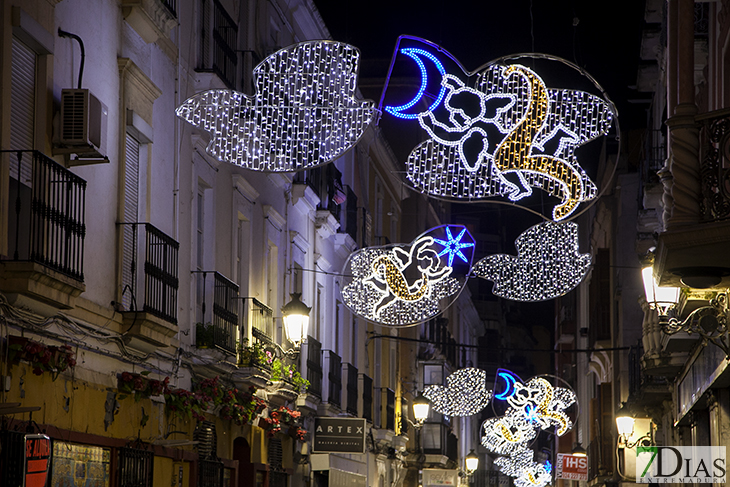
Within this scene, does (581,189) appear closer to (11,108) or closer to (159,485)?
(11,108)

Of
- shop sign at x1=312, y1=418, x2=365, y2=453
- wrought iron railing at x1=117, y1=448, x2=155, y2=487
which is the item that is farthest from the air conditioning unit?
shop sign at x1=312, y1=418, x2=365, y2=453

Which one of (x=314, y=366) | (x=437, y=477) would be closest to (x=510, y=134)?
(x=314, y=366)

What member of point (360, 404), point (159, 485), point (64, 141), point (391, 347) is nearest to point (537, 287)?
point (159, 485)

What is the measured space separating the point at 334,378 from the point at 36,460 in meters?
14.6

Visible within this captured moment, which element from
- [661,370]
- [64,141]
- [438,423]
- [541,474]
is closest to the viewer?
[64,141]

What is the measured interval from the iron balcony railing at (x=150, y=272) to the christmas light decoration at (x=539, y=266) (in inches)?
171

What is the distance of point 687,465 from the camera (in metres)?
15.7

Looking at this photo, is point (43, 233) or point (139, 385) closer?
point (43, 233)

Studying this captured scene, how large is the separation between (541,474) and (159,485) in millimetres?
40935

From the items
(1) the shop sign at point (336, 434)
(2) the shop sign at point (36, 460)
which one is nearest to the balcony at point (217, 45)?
(2) the shop sign at point (36, 460)

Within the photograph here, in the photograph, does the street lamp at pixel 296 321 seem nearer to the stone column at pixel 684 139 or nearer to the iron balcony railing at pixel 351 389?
the stone column at pixel 684 139

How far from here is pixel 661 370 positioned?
18.5 m

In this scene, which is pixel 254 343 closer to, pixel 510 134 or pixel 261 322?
pixel 261 322

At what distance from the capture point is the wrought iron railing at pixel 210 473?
14484 mm
